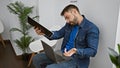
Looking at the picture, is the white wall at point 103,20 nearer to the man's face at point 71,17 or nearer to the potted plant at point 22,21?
the man's face at point 71,17

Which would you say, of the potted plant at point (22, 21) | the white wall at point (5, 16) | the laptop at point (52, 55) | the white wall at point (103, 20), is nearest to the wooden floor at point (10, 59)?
the potted plant at point (22, 21)

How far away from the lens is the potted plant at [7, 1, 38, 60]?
3672 millimetres

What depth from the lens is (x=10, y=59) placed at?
4062 millimetres

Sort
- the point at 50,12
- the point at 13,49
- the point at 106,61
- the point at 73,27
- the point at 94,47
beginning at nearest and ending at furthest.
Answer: the point at 94,47, the point at 106,61, the point at 73,27, the point at 50,12, the point at 13,49

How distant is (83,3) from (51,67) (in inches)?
37.9

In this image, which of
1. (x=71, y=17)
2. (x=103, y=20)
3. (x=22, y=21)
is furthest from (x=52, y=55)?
(x=22, y=21)

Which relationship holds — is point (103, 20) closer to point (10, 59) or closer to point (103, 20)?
point (103, 20)

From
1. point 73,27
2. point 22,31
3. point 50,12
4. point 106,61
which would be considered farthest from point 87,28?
point 22,31

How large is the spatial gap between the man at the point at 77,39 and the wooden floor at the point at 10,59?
1.19m

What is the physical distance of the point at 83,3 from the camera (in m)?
2.77

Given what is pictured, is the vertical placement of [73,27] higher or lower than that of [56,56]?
higher

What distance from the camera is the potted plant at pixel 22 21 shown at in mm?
3672

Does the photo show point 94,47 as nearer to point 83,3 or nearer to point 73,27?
point 73,27

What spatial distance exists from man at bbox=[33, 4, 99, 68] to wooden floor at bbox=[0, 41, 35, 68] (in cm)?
119
